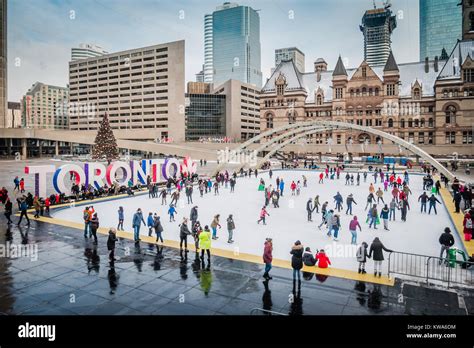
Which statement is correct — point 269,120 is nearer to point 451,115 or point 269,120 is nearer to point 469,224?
point 451,115

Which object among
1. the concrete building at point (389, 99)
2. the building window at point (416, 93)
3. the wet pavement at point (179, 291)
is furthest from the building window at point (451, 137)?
the wet pavement at point (179, 291)

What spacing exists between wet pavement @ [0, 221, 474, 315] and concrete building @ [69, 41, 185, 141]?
105051 mm

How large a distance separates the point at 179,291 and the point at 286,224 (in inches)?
426

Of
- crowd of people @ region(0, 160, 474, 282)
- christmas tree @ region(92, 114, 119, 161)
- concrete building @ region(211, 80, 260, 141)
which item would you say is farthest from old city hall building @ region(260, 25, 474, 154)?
crowd of people @ region(0, 160, 474, 282)

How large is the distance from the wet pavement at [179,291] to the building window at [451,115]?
233 ft

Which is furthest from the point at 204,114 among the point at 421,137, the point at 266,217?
the point at 266,217

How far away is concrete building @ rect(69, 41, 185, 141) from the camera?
12325 centimetres

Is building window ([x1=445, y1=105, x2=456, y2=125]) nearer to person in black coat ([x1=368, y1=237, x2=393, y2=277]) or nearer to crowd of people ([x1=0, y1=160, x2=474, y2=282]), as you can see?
crowd of people ([x1=0, y1=160, x2=474, y2=282])

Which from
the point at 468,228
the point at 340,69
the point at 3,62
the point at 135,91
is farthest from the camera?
the point at 135,91

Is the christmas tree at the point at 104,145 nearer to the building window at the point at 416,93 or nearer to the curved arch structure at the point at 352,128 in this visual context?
the curved arch structure at the point at 352,128

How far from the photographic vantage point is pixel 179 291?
11133 mm

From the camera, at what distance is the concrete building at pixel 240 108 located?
440 feet
